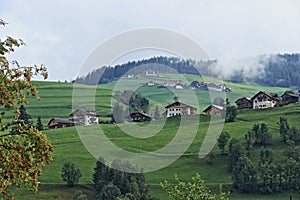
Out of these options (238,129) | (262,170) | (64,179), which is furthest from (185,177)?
(238,129)

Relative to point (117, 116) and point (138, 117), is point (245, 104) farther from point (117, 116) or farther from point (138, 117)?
point (117, 116)

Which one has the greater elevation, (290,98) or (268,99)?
(290,98)

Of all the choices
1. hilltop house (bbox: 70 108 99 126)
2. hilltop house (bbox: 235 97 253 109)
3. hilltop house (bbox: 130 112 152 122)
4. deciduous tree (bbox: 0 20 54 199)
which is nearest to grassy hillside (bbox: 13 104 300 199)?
hilltop house (bbox: 130 112 152 122)

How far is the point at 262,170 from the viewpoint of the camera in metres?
91.1

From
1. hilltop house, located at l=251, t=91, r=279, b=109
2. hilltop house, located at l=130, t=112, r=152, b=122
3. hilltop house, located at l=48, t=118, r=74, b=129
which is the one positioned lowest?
hilltop house, located at l=48, t=118, r=74, b=129

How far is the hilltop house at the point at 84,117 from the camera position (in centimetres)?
15732

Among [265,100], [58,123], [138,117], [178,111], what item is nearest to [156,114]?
[178,111]

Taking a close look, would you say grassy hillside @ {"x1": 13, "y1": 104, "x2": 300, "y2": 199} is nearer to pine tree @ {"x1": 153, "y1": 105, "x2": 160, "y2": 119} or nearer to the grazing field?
the grazing field

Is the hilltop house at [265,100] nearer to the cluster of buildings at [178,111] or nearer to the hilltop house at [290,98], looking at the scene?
the cluster of buildings at [178,111]

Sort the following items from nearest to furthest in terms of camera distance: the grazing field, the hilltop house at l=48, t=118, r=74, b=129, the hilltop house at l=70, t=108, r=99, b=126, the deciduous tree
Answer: the deciduous tree
the grazing field
the hilltop house at l=48, t=118, r=74, b=129
the hilltop house at l=70, t=108, r=99, b=126

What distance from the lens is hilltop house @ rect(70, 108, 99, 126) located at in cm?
15732

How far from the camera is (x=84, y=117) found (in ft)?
526

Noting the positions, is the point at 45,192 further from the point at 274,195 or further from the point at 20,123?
the point at 20,123

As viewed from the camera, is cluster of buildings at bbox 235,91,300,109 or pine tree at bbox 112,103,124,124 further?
cluster of buildings at bbox 235,91,300,109
